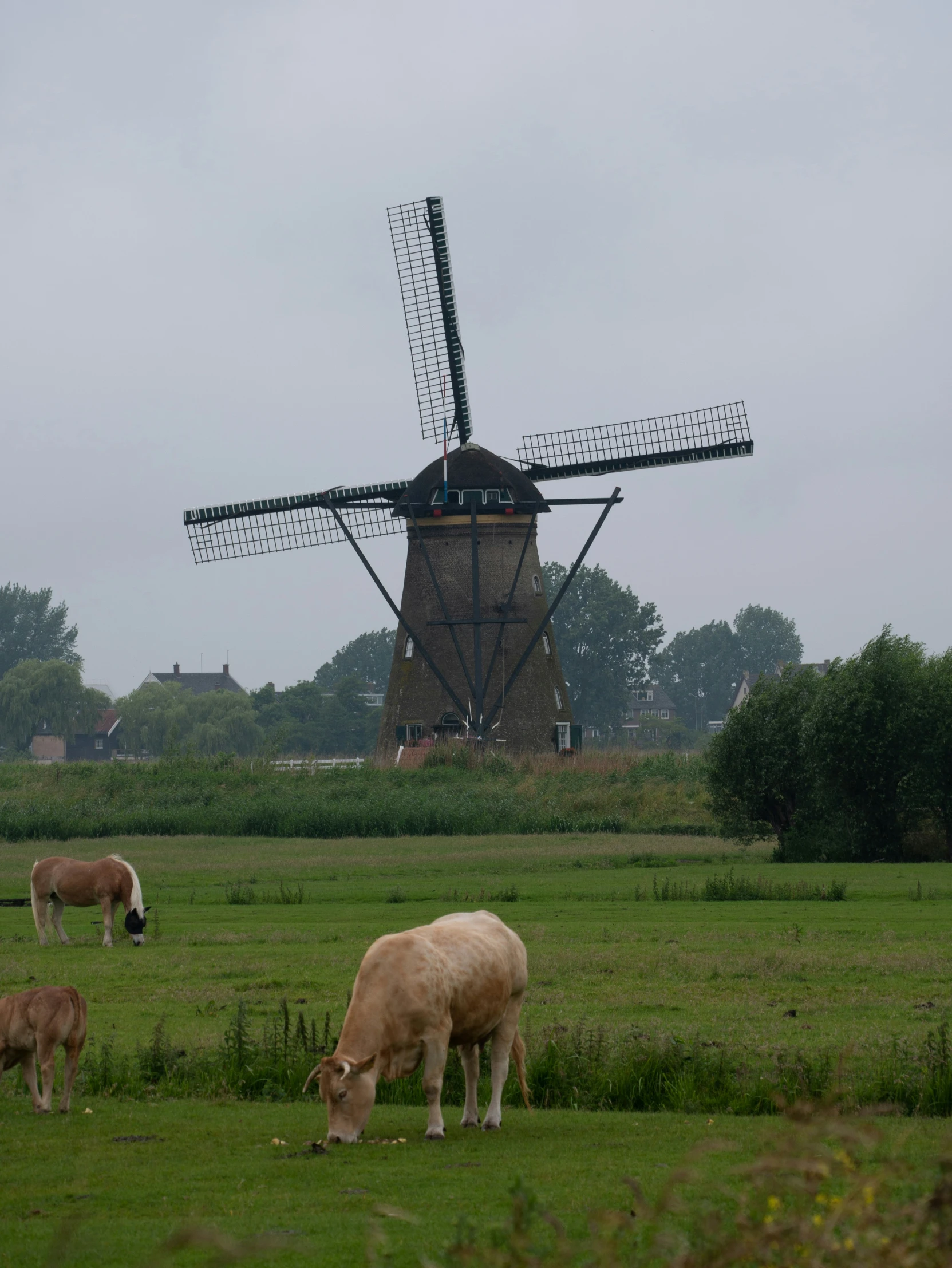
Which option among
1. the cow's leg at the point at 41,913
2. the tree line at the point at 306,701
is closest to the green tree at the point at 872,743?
the cow's leg at the point at 41,913

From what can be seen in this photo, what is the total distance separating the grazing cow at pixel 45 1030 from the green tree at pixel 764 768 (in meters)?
32.1

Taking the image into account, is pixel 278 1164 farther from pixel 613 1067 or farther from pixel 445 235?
pixel 445 235

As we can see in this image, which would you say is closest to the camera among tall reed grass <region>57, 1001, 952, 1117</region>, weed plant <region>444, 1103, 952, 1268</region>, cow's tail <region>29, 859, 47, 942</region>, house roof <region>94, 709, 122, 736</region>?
weed plant <region>444, 1103, 952, 1268</region>

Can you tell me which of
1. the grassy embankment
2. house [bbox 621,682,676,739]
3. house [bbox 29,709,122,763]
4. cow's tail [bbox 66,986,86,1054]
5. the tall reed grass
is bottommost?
the tall reed grass

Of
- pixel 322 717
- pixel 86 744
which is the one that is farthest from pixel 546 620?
pixel 86 744

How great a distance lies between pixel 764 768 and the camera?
42.7 meters

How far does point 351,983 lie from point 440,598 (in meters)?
40.7

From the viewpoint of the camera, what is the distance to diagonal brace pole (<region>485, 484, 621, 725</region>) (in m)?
57.7

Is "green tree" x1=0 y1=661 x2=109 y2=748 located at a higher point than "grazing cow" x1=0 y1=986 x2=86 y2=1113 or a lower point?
higher

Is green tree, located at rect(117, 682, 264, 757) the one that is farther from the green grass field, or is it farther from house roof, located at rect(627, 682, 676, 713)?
the green grass field

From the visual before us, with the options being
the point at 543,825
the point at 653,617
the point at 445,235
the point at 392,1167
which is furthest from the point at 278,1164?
the point at 653,617

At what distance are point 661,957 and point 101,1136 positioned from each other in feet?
36.6

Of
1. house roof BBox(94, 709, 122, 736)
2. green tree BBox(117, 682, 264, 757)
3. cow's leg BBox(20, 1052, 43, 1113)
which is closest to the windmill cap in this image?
cow's leg BBox(20, 1052, 43, 1113)

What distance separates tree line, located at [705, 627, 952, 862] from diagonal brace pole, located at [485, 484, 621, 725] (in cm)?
1485
